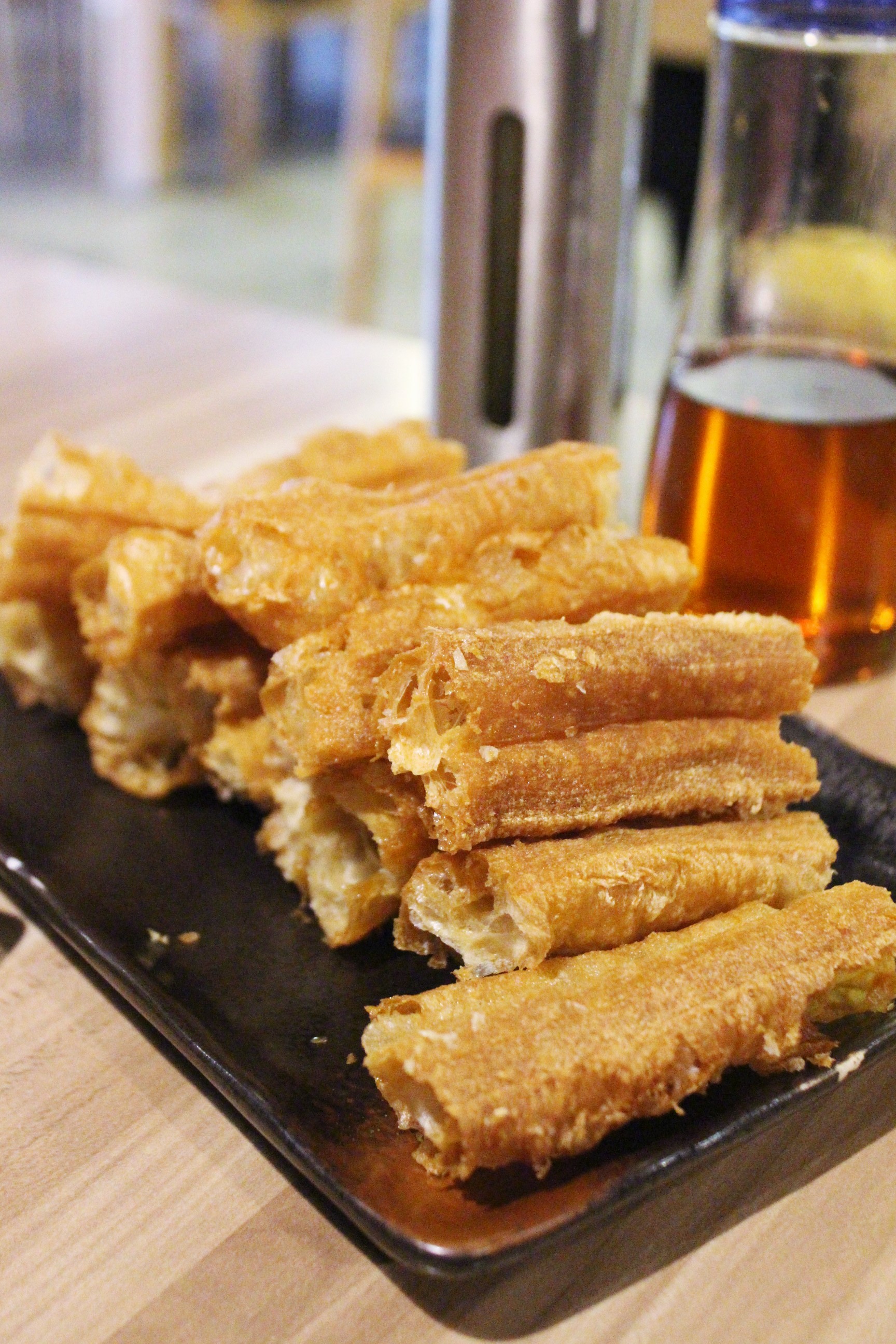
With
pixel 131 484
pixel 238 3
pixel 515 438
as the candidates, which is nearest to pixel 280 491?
pixel 131 484

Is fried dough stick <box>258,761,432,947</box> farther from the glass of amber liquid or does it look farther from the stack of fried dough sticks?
the glass of amber liquid

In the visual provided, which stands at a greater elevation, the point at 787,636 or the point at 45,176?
the point at 787,636

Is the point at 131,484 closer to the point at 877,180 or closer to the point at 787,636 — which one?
the point at 787,636

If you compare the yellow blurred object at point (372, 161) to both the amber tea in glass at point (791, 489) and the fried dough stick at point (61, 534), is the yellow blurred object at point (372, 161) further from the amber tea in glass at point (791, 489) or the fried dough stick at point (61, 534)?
the fried dough stick at point (61, 534)

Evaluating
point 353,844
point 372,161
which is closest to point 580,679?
point 353,844

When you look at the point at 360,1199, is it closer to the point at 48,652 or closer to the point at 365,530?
the point at 365,530

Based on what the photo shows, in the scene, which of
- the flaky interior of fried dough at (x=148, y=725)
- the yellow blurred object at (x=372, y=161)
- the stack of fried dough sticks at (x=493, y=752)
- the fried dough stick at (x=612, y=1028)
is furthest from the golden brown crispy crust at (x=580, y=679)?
the yellow blurred object at (x=372, y=161)
